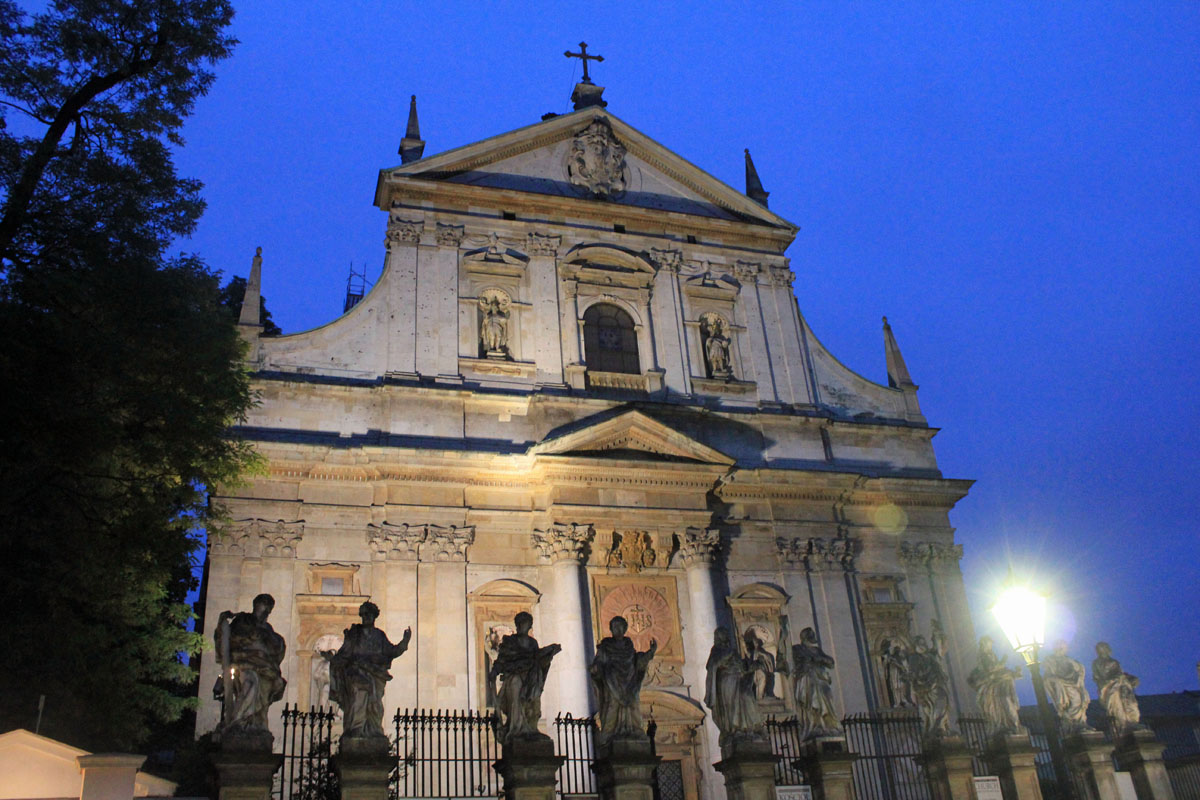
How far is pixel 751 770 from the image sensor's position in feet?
38.9

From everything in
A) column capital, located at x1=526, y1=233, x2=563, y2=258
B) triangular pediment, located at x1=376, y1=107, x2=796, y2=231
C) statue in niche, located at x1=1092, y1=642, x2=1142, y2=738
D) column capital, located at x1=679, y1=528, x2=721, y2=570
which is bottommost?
statue in niche, located at x1=1092, y1=642, x2=1142, y2=738

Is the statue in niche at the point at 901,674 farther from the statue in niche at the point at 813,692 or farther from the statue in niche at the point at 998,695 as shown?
the statue in niche at the point at 813,692

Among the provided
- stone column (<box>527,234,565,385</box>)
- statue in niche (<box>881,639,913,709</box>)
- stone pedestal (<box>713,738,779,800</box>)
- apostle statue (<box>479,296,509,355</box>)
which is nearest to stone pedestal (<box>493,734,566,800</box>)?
stone pedestal (<box>713,738,779,800</box>)

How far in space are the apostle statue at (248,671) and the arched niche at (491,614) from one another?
6.55 metres

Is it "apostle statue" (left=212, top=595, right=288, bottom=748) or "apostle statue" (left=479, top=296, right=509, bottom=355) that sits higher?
"apostle statue" (left=479, top=296, right=509, bottom=355)

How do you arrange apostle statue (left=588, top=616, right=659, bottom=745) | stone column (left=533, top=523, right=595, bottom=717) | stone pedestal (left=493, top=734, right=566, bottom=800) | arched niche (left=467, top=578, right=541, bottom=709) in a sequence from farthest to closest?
arched niche (left=467, top=578, right=541, bottom=709) → stone column (left=533, top=523, right=595, bottom=717) → apostle statue (left=588, top=616, right=659, bottom=745) → stone pedestal (left=493, top=734, right=566, bottom=800)

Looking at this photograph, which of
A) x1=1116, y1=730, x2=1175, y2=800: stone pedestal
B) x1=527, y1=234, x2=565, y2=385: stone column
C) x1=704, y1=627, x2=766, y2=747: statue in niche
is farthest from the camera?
x1=527, y1=234, x2=565, y2=385: stone column

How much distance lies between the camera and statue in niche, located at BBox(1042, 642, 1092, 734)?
15148mm

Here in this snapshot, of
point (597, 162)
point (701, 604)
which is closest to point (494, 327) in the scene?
point (597, 162)

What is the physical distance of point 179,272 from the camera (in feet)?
46.8

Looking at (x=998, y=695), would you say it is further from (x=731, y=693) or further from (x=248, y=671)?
(x=248, y=671)

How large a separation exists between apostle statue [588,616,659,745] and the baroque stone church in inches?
142

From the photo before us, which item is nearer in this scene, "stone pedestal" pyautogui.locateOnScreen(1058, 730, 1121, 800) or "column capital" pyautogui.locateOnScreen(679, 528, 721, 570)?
"stone pedestal" pyautogui.locateOnScreen(1058, 730, 1121, 800)

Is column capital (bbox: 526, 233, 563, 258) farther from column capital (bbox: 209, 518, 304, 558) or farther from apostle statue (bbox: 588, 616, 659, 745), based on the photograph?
apostle statue (bbox: 588, 616, 659, 745)
